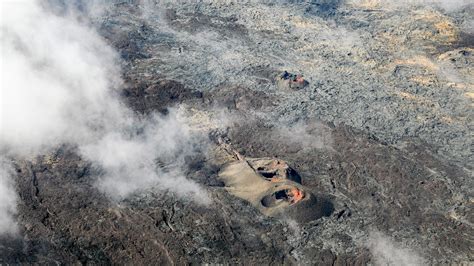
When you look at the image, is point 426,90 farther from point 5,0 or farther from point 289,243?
point 5,0

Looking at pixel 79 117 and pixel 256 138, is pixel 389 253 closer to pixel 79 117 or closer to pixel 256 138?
pixel 256 138

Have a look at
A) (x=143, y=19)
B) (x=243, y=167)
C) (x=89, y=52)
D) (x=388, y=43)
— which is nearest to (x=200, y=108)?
(x=243, y=167)

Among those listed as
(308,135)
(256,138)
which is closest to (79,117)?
(256,138)

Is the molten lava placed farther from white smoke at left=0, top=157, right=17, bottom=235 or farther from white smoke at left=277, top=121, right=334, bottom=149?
white smoke at left=0, top=157, right=17, bottom=235

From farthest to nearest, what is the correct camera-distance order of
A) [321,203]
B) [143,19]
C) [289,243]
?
1. [143,19]
2. [321,203]
3. [289,243]

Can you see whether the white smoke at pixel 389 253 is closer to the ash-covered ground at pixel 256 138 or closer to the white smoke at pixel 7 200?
the ash-covered ground at pixel 256 138

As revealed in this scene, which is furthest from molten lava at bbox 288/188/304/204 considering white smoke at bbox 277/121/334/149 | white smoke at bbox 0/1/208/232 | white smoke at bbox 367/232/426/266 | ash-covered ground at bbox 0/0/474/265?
white smoke at bbox 277/121/334/149
